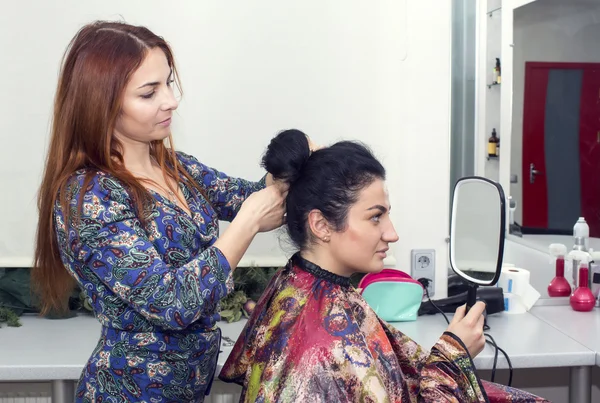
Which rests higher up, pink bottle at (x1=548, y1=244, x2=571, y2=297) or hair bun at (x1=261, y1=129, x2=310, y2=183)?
hair bun at (x1=261, y1=129, x2=310, y2=183)

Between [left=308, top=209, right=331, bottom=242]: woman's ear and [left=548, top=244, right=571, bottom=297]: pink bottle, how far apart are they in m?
1.56

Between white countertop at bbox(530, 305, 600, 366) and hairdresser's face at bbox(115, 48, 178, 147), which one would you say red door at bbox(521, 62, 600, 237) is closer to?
white countertop at bbox(530, 305, 600, 366)

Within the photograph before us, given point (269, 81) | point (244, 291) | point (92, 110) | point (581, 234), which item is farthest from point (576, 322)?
point (92, 110)

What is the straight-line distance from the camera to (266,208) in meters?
1.48

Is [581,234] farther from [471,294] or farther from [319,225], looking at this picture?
[319,225]

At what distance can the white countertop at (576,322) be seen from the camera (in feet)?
7.36

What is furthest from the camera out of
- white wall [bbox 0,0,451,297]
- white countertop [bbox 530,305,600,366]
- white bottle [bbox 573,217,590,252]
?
white bottle [bbox 573,217,590,252]

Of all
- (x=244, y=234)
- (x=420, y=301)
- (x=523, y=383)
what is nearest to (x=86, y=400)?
(x=244, y=234)

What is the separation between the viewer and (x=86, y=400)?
1.53 m

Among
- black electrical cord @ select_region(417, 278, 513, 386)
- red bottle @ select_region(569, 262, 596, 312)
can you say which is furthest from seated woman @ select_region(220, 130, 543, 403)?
red bottle @ select_region(569, 262, 596, 312)

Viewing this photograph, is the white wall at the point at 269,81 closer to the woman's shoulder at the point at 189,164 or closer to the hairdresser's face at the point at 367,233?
the woman's shoulder at the point at 189,164

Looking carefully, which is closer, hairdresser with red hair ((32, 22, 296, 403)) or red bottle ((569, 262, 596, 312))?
hairdresser with red hair ((32, 22, 296, 403))

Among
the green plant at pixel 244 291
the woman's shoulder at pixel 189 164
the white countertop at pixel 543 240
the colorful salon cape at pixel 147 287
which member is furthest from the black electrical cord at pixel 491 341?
the woman's shoulder at pixel 189 164

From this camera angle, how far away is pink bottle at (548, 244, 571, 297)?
2738 millimetres
